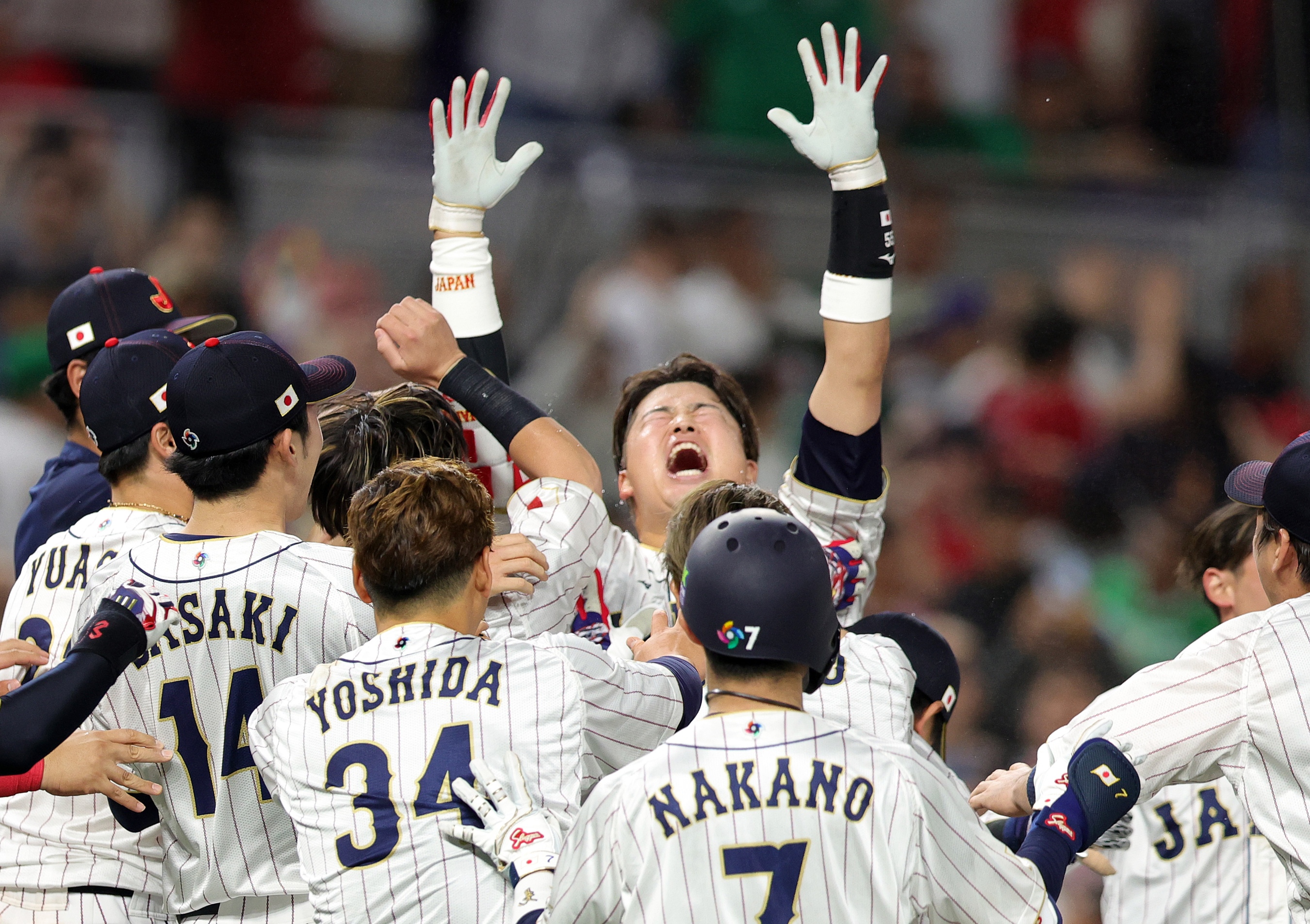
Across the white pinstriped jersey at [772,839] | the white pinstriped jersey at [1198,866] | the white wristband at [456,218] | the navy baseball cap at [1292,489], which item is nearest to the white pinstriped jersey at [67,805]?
the white wristband at [456,218]

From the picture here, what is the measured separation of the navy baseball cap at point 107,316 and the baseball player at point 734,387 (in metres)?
0.76

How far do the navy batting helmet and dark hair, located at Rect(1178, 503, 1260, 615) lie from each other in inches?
A: 66.7

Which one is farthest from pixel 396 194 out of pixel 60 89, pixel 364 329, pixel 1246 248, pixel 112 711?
pixel 112 711

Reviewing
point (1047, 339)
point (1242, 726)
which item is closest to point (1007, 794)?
point (1242, 726)

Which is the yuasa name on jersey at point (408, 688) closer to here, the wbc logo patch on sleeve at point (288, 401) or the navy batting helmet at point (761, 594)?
the navy batting helmet at point (761, 594)

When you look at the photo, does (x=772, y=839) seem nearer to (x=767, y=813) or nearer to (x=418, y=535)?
(x=767, y=813)

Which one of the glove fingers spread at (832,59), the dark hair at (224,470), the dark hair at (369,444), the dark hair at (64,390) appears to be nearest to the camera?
the dark hair at (224,470)

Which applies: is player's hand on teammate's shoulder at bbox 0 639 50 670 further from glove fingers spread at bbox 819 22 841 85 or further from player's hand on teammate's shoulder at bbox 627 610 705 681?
glove fingers spread at bbox 819 22 841 85

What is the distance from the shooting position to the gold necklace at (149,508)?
2949 mm

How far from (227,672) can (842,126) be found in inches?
66.5

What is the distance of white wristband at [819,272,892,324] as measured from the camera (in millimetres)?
3070

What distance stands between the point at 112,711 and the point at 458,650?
2.45 ft

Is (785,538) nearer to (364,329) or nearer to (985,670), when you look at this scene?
(985,670)

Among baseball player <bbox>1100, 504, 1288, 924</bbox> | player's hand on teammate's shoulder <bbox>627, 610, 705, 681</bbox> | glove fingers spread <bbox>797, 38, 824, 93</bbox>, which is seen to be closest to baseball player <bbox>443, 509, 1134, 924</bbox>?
player's hand on teammate's shoulder <bbox>627, 610, 705, 681</bbox>
